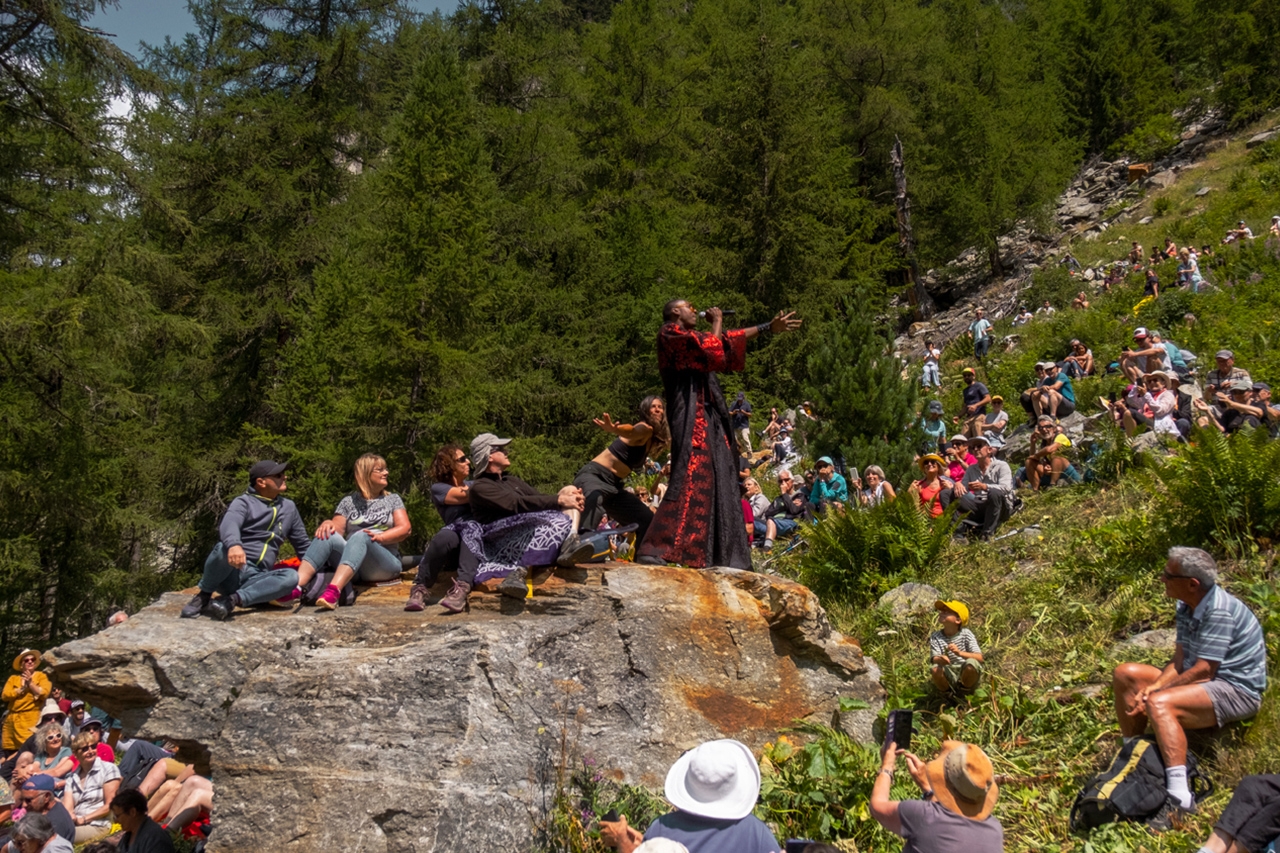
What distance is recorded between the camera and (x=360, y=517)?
6.64 m

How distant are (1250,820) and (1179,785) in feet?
1.83

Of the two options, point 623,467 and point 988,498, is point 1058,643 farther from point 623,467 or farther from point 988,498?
point 623,467

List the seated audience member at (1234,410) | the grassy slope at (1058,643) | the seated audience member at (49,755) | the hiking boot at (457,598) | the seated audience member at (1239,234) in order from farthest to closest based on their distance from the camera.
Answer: the seated audience member at (1239,234), the seated audience member at (1234,410), the seated audience member at (49,755), the hiking boot at (457,598), the grassy slope at (1058,643)

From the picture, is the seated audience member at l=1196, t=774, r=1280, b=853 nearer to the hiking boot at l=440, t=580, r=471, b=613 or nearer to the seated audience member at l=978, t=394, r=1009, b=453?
the hiking boot at l=440, t=580, r=471, b=613

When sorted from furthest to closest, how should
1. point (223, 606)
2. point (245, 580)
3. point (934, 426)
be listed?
1. point (934, 426)
2. point (245, 580)
3. point (223, 606)

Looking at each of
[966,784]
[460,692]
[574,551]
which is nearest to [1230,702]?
[966,784]

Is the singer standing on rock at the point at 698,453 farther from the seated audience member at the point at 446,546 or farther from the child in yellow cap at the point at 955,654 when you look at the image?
the child in yellow cap at the point at 955,654

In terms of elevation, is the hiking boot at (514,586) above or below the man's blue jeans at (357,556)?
below

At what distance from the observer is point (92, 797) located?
8.65 metres

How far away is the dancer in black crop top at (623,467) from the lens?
6.64m

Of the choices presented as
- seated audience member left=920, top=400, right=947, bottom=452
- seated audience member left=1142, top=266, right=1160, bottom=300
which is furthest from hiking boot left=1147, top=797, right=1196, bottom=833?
Result: seated audience member left=1142, top=266, right=1160, bottom=300

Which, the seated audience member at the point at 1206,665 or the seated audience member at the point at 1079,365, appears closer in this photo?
the seated audience member at the point at 1206,665

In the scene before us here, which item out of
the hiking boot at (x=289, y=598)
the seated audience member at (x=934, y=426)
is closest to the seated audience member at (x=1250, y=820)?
the hiking boot at (x=289, y=598)

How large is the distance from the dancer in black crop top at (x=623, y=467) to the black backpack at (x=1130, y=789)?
10.7ft
